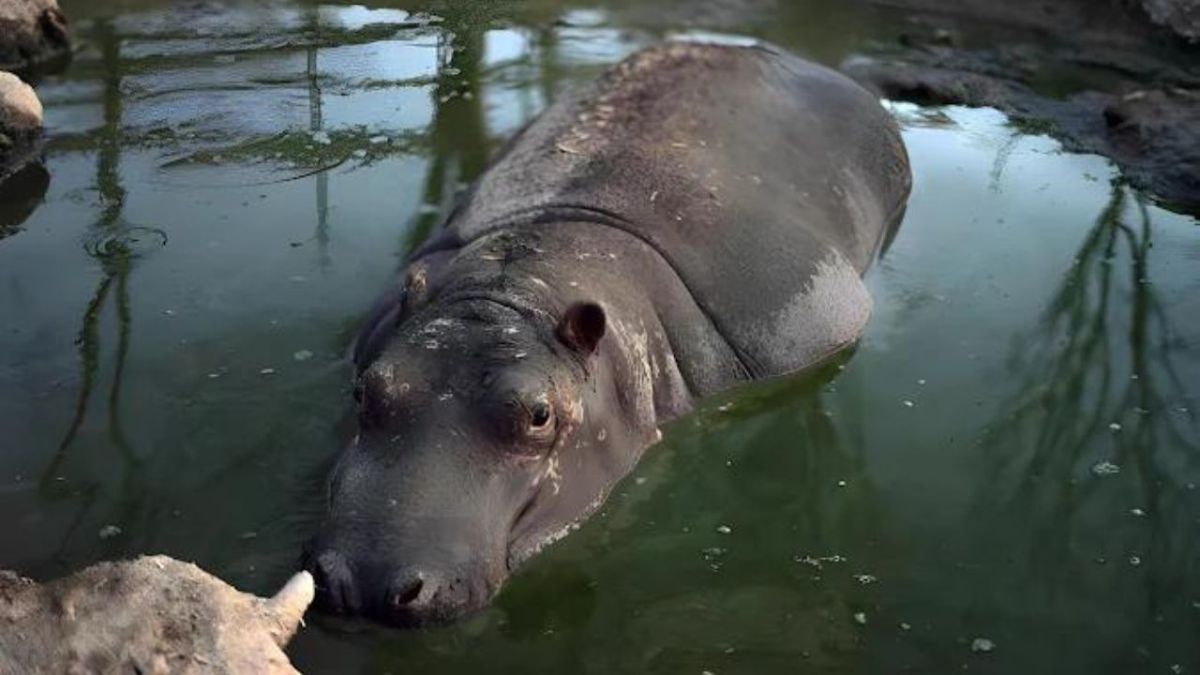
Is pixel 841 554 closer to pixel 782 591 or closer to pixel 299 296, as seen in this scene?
pixel 782 591

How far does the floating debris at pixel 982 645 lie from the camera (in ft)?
13.7

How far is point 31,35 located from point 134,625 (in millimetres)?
7768

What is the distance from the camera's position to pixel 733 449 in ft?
17.3

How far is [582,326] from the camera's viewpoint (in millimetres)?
4645

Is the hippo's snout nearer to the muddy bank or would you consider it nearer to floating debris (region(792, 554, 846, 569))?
floating debris (region(792, 554, 846, 569))

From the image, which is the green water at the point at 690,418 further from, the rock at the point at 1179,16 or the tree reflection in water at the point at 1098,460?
the rock at the point at 1179,16

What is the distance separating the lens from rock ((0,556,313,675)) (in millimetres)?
2762

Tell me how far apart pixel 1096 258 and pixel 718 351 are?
2506mm

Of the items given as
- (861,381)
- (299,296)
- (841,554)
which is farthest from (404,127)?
(841,554)

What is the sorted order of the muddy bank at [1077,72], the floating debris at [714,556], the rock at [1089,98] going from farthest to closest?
1. the muddy bank at [1077,72]
2. the rock at [1089,98]
3. the floating debris at [714,556]

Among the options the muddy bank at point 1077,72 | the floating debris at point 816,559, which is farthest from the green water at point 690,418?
the muddy bank at point 1077,72

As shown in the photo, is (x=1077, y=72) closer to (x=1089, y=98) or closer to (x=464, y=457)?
(x=1089, y=98)

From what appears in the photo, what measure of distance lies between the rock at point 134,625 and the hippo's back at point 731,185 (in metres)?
2.96

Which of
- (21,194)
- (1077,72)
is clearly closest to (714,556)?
(21,194)
